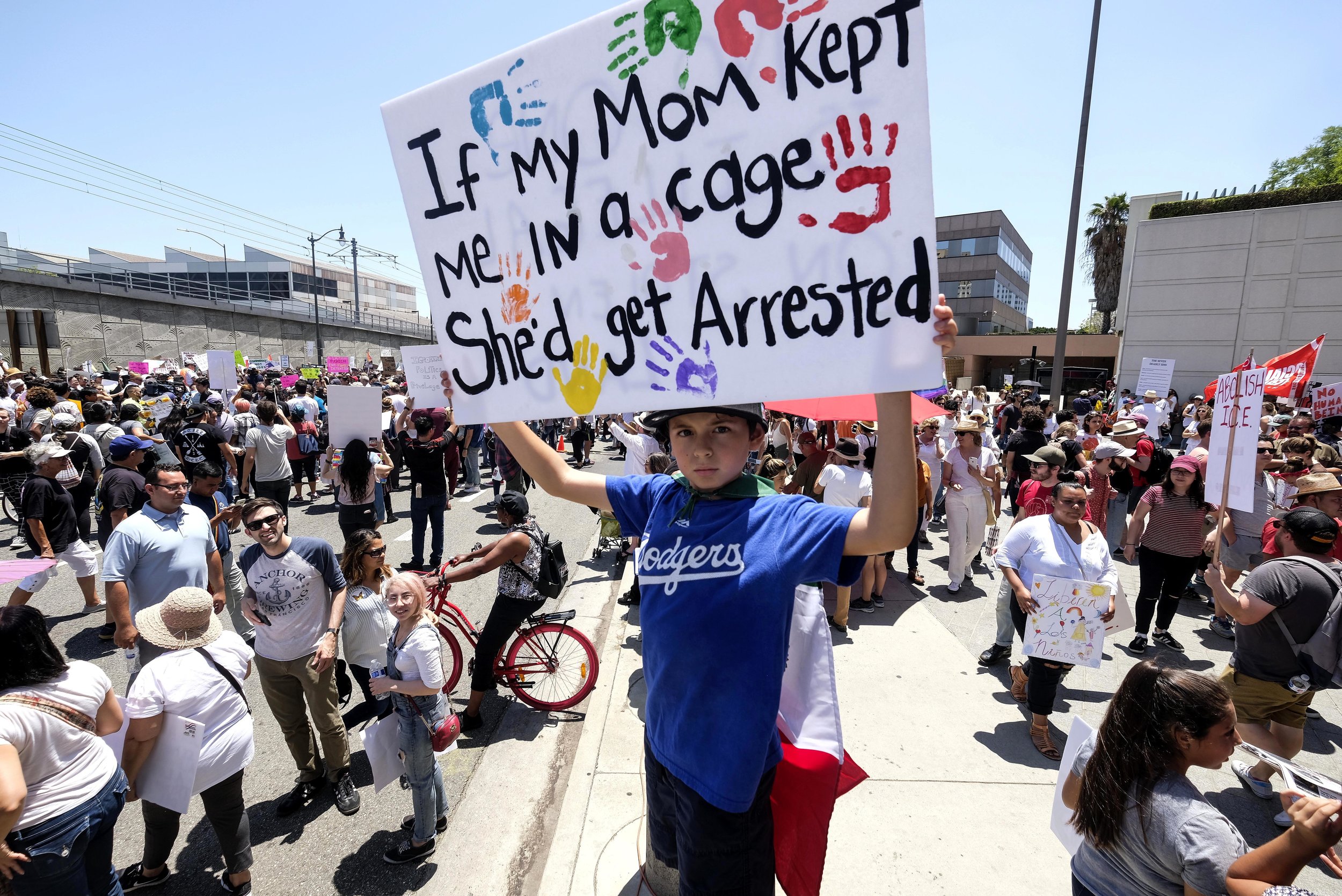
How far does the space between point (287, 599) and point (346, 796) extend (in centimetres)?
119

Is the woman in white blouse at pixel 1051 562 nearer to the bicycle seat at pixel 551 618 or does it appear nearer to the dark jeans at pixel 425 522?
the bicycle seat at pixel 551 618

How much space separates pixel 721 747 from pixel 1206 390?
13.8 m

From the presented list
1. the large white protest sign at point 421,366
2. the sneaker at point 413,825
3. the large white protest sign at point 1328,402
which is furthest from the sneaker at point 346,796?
the large white protest sign at point 1328,402

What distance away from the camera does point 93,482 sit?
7301mm

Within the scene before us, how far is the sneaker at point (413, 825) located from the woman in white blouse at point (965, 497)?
218 inches

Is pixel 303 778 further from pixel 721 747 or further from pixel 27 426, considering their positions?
pixel 27 426

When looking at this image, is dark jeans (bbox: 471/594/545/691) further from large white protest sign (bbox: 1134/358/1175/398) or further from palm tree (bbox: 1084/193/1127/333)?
palm tree (bbox: 1084/193/1127/333)

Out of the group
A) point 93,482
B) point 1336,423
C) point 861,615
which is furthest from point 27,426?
point 1336,423

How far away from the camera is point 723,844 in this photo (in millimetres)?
1834

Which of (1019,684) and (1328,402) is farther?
(1328,402)

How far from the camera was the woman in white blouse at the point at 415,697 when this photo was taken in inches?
126

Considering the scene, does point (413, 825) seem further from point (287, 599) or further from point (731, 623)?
point (731, 623)

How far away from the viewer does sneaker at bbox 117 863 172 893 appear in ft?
10.0

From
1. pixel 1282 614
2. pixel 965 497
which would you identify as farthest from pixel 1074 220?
pixel 1282 614
